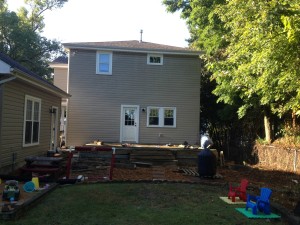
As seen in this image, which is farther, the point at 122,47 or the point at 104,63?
the point at 104,63

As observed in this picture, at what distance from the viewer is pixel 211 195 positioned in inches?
329

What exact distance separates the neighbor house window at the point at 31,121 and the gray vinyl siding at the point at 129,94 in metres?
4.74

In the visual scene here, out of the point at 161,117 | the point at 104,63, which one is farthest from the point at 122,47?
the point at 161,117

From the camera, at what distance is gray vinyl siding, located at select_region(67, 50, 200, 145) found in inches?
738

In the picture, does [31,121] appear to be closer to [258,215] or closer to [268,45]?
[268,45]

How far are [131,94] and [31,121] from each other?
23.2 ft

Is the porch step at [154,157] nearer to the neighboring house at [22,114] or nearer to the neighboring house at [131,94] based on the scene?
the neighboring house at [131,94]

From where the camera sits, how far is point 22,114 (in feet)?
39.3

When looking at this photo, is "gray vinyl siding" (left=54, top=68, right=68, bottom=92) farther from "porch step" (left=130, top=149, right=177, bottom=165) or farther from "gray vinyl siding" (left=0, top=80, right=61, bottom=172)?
"porch step" (left=130, top=149, right=177, bottom=165)

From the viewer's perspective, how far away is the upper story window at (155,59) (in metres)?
19.4

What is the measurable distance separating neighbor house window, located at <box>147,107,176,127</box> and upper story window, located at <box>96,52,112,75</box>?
122 inches

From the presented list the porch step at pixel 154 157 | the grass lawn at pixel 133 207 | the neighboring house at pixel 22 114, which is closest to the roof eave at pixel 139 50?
the neighboring house at pixel 22 114

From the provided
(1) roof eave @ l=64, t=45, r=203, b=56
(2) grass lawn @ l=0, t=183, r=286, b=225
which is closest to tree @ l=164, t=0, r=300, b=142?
(1) roof eave @ l=64, t=45, r=203, b=56

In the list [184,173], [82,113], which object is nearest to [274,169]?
[184,173]
